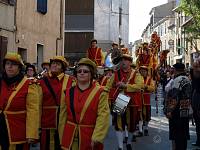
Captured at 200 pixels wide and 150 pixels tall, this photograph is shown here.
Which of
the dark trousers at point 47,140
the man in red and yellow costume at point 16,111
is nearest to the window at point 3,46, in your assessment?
the dark trousers at point 47,140

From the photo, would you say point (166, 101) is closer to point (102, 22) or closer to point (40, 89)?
point (40, 89)

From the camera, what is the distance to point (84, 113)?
20.7 feet

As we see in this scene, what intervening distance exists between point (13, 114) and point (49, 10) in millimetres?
18096

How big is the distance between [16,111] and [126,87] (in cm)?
444

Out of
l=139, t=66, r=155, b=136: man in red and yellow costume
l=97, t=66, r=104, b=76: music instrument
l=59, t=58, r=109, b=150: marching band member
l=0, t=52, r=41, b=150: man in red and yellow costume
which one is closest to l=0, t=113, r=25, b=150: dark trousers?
l=0, t=52, r=41, b=150: man in red and yellow costume

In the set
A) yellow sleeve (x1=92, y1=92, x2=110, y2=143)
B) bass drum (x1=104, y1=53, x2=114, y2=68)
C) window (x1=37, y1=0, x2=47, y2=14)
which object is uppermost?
window (x1=37, y1=0, x2=47, y2=14)

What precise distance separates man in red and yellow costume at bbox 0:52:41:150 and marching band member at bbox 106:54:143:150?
4.25m

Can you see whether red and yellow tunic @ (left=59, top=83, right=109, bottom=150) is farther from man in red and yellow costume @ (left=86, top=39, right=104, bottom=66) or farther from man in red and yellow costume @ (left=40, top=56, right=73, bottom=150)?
man in red and yellow costume @ (left=86, top=39, right=104, bottom=66)

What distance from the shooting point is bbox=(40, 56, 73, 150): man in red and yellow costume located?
7922 millimetres

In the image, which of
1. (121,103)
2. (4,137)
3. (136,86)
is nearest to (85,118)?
(4,137)

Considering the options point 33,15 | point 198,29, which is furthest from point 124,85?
point 198,29

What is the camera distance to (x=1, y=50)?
1856cm

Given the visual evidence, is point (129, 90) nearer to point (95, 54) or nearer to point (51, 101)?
point (51, 101)

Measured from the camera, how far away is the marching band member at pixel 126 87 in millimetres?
10750
